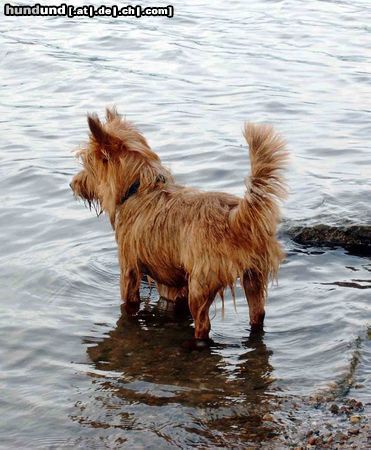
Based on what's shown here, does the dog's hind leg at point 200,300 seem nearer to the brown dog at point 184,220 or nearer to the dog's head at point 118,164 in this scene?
the brown dog at point 184,220

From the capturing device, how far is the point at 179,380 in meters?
5.59

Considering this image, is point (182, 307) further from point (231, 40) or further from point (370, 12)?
point (370, 12)

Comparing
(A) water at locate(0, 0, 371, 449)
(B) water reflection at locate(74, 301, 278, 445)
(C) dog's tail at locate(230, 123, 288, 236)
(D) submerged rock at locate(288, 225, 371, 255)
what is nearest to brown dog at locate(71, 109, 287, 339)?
(C) dog's tail at locate(230, 123, 288, 236)

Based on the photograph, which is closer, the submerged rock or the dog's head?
A: the dog's head

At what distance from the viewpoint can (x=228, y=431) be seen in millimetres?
4895

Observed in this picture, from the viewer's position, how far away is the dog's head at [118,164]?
20.2ft

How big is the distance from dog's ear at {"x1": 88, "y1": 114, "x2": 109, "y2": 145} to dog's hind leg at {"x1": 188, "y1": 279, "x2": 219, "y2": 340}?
3.74ft

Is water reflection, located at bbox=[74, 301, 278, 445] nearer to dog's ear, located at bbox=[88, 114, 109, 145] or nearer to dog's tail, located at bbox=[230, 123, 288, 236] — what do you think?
dog's tail, located at bbox=[230, 123, 288, 236]

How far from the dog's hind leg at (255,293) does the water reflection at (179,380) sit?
0.38 ft

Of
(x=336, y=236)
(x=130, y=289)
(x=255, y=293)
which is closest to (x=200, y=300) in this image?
(x=255, y=293)

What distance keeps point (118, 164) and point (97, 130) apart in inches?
13.0

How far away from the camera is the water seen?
518 cm

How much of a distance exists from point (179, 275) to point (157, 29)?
11.9 meters

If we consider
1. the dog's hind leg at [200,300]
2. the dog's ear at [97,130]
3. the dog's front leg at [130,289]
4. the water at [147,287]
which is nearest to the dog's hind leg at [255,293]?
the water at [147,287]
